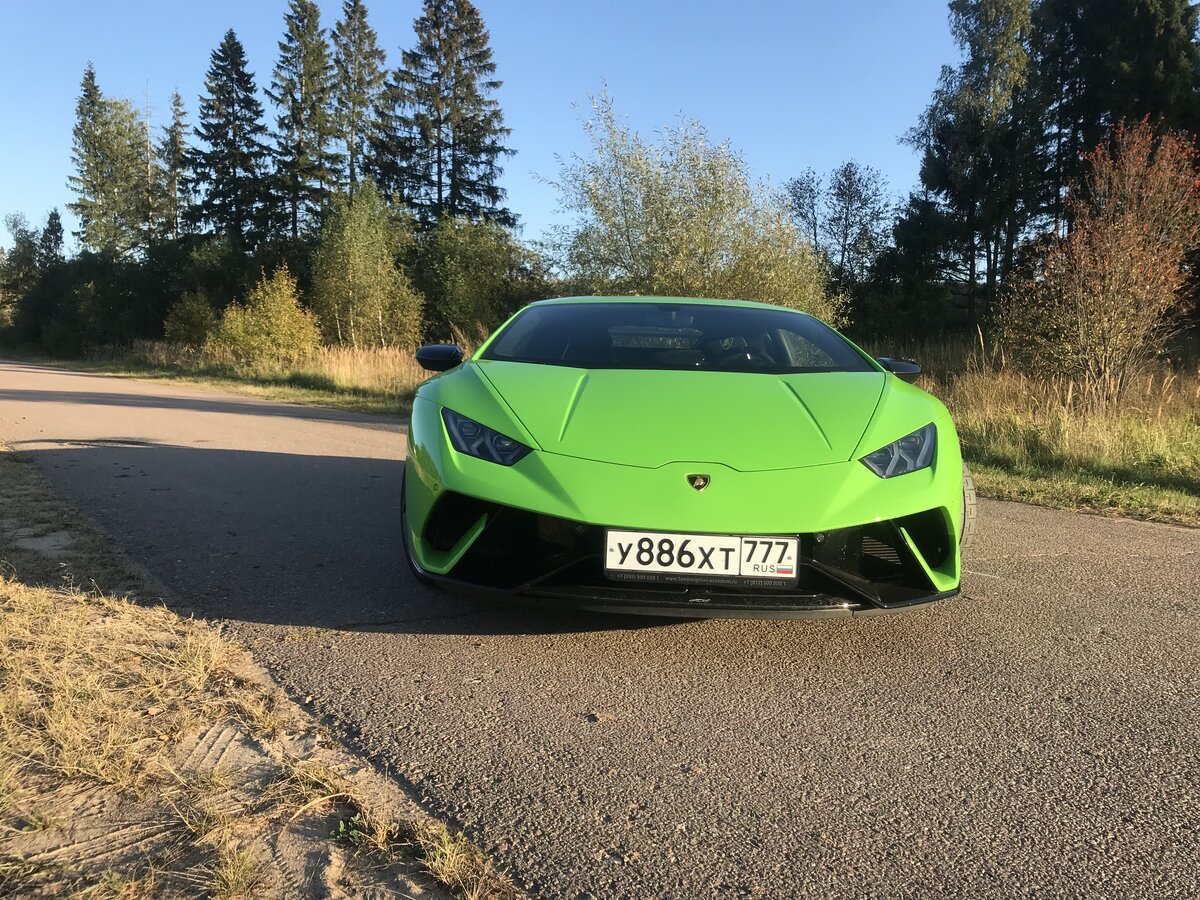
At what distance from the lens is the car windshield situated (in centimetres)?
349

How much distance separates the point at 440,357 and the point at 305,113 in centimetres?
4424

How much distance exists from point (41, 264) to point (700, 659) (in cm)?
6707

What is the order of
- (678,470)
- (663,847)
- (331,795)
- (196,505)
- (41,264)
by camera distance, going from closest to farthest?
1. (663,847)
2. (331,795)
3. (678,470)
4. (196,505)
5. (41,264)

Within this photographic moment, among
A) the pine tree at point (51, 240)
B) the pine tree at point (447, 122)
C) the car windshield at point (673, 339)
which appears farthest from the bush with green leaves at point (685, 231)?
the pine tree at point (51, 240)

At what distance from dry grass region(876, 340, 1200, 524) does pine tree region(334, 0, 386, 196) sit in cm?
3866

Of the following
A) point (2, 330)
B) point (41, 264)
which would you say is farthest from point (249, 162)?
point (2, 330)

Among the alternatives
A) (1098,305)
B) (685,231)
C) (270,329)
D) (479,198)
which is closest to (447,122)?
(479,198)

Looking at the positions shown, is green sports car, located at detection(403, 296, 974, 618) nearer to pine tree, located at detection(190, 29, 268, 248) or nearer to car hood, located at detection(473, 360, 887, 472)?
car hood, located at detection(473, 360, 887, 472)

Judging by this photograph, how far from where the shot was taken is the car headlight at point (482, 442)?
2570 millimetres

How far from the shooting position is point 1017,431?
804cm

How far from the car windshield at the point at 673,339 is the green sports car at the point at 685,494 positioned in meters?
0.36

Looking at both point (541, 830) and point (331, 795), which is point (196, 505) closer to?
point (331, 795)

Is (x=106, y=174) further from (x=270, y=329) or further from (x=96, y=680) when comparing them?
(x=96, y=680)

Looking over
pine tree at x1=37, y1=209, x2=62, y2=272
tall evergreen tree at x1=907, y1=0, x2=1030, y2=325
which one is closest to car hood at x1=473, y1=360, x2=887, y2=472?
tall evergreen tree at x1=907, y1=0, x2=1030, y2=325
